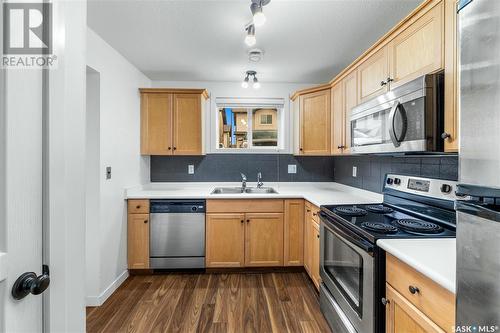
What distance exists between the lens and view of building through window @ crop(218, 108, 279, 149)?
3.60 metres

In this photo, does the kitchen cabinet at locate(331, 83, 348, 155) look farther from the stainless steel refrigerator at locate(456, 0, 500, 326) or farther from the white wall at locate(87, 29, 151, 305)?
the white wall at locate(87, 29, 151, 305)

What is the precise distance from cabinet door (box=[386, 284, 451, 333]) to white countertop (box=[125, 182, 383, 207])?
3.43 feet

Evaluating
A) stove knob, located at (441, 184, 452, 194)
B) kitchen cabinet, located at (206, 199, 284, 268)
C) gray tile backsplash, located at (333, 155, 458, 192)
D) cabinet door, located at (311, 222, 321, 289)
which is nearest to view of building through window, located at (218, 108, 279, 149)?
gray tile backsplash, located at (333, 155, 458, 192)

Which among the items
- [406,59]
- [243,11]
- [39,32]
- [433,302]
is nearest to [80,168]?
[39,32]

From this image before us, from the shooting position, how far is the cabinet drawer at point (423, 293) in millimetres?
874

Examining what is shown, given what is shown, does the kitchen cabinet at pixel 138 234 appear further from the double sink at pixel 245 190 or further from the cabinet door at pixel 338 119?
the cabinet door at pixel 338 119

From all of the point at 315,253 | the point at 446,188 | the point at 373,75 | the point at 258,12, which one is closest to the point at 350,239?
the point at 446,188

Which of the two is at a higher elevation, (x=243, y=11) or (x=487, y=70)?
(x=243, y=11)

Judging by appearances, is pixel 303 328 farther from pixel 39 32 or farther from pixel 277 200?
pixel 39 32

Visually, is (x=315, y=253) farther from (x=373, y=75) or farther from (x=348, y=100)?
(x=373, y=75)

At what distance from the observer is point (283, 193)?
9.45ft

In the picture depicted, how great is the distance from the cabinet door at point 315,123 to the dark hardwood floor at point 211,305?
4.85 ft

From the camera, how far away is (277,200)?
2799 millimetres

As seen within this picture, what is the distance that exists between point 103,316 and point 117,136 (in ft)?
5.34
